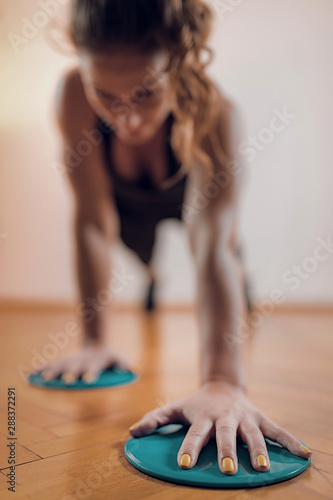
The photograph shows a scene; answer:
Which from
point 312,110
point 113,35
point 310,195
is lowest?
point 310,195

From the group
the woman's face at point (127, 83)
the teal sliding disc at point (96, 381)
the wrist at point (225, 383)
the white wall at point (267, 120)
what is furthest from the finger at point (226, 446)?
the white wall at point (267, 120)

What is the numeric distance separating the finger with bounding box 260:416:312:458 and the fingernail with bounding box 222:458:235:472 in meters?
0.10

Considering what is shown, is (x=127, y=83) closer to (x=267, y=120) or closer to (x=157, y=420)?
(x=157, y=420)

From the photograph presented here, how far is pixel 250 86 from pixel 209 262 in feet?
6.00

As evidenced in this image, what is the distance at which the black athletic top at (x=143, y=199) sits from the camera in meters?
1.34

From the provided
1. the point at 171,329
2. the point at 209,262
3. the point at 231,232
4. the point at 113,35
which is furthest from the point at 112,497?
the point at 171,329

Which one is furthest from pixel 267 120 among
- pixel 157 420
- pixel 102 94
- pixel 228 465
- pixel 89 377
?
pixel 228 465

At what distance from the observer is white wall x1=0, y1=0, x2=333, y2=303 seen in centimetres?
241

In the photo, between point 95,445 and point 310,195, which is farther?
point 310,195

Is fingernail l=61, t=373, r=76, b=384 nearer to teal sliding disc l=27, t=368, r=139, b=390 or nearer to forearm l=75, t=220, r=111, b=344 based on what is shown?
teal sliding disc l=27, t=368, r=139, b=390

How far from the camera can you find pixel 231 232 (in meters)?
0.93

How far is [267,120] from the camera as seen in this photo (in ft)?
8.07

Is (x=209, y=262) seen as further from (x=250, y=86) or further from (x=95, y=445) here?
(x=250, y=86)

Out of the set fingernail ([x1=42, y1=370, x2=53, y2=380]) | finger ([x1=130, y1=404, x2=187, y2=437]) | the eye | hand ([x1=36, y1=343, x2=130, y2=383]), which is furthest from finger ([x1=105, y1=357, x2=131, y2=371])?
the eye
